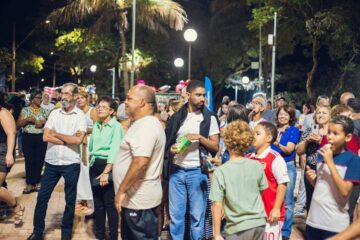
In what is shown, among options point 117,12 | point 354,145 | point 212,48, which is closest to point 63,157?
point 354,145

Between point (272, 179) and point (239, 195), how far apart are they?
32.2 inches

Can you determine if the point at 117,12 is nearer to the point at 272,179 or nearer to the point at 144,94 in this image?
the point at 144,94

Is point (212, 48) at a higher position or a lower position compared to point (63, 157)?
higher

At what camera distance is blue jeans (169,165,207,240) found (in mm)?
6699

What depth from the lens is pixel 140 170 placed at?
16.1 feet

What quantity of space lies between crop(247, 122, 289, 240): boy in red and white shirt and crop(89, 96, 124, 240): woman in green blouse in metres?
2.29

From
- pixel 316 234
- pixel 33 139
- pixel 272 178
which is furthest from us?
pixel 33 139

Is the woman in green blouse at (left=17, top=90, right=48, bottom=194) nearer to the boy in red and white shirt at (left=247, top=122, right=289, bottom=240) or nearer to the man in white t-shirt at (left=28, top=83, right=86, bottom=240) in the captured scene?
the man in white t-shirt at (left=28, top=83, right=86, bottom=240)

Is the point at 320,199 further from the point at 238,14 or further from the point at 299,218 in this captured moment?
the point at 238,14

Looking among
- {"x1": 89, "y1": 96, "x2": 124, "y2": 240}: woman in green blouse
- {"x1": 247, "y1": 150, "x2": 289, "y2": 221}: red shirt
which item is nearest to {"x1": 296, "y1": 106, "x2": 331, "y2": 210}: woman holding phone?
{"x1": 247, "y1": 150, "x2": 289, "y2": 221}: red shirt

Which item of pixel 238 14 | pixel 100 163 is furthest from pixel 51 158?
Result: pixel 238 14

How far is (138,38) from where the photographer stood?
33531 mm

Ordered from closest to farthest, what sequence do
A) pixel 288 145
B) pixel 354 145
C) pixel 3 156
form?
pixel 354 145, pixel 288 145, pixel 3 156

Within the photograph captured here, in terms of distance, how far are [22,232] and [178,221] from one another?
2563mm
